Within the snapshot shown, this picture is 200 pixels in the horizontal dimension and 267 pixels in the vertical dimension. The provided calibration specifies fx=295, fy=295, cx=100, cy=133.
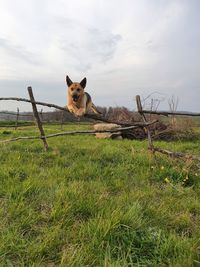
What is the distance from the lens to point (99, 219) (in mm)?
3309

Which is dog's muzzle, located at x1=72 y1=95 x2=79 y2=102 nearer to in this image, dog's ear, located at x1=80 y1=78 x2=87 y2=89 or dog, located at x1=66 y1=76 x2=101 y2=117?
dog, located at x1=66 y1=76 x2=101 y2=117

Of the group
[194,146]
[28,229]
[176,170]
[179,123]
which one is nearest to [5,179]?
[28,229]

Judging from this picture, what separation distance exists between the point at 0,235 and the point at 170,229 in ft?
6.40

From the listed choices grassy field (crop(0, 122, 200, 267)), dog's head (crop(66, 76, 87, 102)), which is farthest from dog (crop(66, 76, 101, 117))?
grassy field (crop(0, 122, 200, 267))

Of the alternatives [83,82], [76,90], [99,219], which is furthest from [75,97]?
[99,219]

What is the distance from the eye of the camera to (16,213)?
3.59 m

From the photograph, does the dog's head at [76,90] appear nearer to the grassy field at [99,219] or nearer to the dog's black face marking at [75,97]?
the dog's black face marking at [75,97]

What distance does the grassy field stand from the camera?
2.82 m

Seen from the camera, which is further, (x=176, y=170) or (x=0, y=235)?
(x=176, y=170)

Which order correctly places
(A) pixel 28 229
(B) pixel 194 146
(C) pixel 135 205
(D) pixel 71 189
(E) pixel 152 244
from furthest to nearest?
1. (B) pixel 194 146
2. (D) pixel 71 189
3. (C) pixel 135 205
4. (A) pixel 28 229
5. (E) pixel 152 244

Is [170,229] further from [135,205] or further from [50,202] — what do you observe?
[50,202]

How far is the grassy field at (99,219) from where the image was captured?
282cm

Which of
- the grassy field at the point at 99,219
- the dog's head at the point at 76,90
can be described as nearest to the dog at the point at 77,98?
the dog's head at the point at 76,90

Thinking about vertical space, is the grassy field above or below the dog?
below
